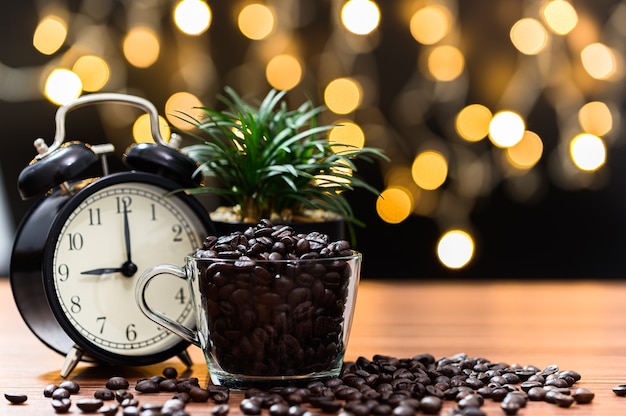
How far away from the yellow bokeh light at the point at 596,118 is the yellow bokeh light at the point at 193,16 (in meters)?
1.33

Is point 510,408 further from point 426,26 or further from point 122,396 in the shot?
point 426,26

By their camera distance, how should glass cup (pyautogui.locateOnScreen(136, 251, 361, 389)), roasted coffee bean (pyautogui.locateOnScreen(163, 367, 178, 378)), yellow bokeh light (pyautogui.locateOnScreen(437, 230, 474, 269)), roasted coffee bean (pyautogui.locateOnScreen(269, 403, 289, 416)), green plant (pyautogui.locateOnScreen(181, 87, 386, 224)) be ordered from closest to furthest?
roasted coffee bean (pyautogui.locateOnScreen(269, 403, 289, 416)) → glass cup (pyautogui.locateOnScreen(136, 251, 361, 389)) → roasted coffee bean (pyautogui.locateOnScreen(163, 367, 178, 378)) → green plant (pyautogui.locateOnScreen(181, 87, 386, 224)) → yellow bokeh light (pyautogui.locateOnScreen(437, 230, 474, 269))

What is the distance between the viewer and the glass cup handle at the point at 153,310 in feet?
3.39

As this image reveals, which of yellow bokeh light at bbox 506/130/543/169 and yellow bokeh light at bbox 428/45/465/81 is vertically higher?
yellow bokeh light at bbox 428/45/465/81

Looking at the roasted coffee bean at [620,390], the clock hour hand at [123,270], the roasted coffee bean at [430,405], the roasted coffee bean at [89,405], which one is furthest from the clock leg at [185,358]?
the roasted coffee bean at [620,390]

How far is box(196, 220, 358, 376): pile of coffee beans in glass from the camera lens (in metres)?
0.95

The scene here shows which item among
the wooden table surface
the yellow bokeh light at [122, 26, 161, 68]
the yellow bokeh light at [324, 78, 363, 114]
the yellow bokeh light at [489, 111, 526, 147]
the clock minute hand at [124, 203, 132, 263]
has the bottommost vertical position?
the wooden table surface

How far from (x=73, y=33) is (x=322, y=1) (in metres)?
0.87

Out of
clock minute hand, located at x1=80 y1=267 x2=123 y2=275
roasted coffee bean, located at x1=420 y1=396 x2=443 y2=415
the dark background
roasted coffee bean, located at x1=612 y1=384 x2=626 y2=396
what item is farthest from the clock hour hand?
the dark background

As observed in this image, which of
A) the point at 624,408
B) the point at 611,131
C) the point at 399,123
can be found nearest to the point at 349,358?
the point at 624,408

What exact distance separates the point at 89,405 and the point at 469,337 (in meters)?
0.71

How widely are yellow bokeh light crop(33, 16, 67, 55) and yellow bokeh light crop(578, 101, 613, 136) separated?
1.81 m

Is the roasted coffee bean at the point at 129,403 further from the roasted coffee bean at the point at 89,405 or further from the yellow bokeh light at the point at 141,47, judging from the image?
the yellow bokeh light at the point at 141,47

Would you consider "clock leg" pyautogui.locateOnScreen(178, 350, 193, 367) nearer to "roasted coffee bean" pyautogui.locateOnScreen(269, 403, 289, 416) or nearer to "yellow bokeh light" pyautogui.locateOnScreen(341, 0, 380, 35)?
"roasted coffee bean" pyautogui.locateOnScreen(269, 403, 289, 416)
